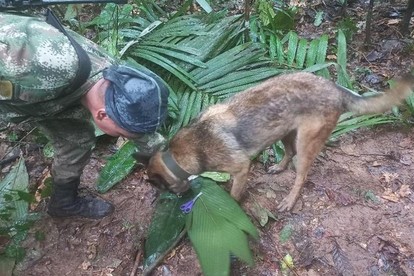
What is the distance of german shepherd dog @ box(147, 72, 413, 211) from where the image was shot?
3701mm

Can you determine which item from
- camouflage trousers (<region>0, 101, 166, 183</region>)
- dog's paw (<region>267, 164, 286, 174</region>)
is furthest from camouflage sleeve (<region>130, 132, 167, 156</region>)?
dog's paw (<region>267, 164, 286, 174</region>)

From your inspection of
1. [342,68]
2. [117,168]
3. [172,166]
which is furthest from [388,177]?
[117,168]

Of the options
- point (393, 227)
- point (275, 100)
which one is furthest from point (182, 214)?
point (393, 227)

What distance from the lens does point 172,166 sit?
3590 millimetres

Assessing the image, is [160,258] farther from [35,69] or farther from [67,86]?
[35,69]

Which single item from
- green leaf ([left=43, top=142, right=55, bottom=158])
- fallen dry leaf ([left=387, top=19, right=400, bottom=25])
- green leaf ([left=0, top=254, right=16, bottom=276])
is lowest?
green leaf ([left=0, top=254, right=16, bottom=276])

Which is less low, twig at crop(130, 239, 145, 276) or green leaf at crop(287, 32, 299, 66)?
green leaf at crop(287, 32, 299, 66)

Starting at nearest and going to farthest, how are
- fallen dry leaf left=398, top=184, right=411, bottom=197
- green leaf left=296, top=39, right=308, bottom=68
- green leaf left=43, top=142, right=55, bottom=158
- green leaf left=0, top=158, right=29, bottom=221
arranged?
green leaf left=0, top=158, right=29, bottom=221
fallen dry leaf left=398, top=184, right=411, bottom=197
green leaf left=43, top=142, right=55, bottom=158
green leaf left=296, top=39, right=308, bottom=68

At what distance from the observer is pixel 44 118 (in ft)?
10.8

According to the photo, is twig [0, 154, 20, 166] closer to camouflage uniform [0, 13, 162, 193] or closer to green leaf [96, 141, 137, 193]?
green leaf [96, 141, 137, 193]

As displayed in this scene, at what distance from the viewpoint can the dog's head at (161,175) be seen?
11.8 feet

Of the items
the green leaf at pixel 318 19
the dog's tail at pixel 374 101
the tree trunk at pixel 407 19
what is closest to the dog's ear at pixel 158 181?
the dog's tail at pixel 374 101

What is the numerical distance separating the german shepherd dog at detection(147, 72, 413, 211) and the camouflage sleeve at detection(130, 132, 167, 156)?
64 mm

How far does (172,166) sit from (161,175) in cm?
11
